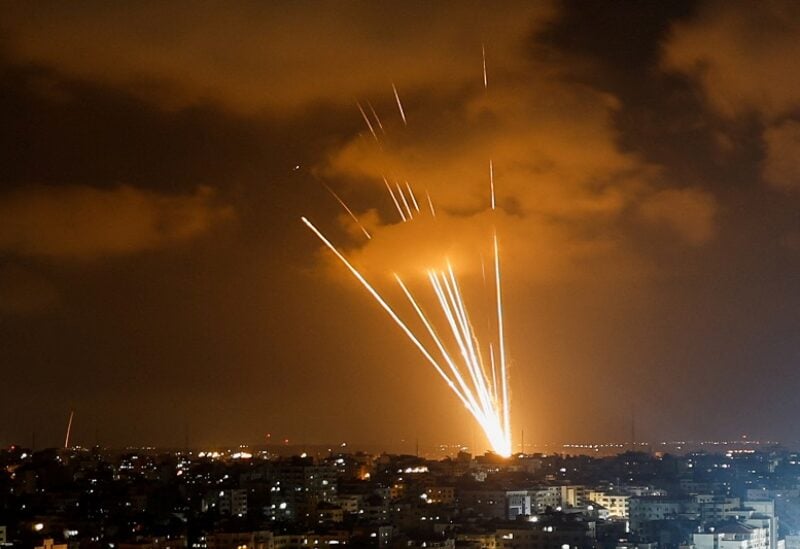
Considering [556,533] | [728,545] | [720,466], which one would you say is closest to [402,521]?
[556,533]

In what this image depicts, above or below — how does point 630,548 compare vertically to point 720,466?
below

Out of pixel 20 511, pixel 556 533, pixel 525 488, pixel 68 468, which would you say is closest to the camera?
pixel 556 533

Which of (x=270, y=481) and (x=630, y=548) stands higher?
(x=270, y=481)

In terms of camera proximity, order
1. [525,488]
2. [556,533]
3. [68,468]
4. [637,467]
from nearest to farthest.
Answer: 1. [556,533]
2. [525,488]
3. [68,468]
4. [637,467]

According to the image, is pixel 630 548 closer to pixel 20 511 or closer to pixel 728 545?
pixel 728 545

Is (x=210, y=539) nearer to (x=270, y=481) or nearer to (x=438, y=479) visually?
(x=270, y=481)

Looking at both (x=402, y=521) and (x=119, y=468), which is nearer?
(x=402, y=521)

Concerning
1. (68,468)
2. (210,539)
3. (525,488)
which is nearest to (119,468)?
(68,468)

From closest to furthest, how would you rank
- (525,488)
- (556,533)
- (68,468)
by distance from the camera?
(556,533) < (525,488) < (68,468)

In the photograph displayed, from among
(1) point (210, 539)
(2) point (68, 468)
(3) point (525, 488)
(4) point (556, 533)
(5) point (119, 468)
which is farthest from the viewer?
(5) point (119, 468)

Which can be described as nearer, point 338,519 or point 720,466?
point 338,519
